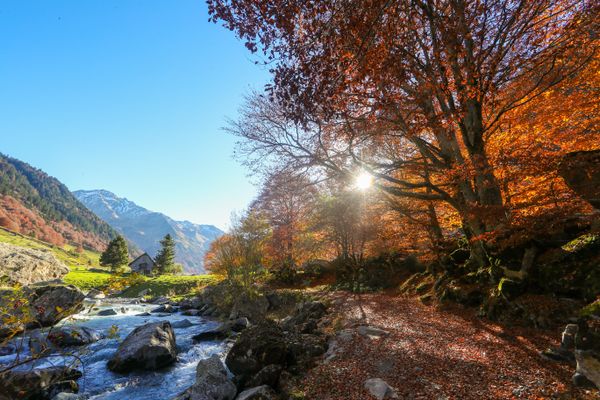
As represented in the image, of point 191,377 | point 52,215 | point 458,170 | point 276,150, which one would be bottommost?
point 191,377

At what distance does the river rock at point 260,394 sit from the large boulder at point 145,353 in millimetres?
5096

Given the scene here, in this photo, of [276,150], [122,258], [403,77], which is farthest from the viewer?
[122,258]

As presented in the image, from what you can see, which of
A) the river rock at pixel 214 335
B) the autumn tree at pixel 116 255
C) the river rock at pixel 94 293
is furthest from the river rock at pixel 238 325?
the autumn tree at pixel 116 255

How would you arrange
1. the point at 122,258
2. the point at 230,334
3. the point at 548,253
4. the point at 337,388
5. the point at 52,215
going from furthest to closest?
the point at 52,215 → the point at 122,258 → the point at 230,334 → the point at 548,253 → the point at 337,388

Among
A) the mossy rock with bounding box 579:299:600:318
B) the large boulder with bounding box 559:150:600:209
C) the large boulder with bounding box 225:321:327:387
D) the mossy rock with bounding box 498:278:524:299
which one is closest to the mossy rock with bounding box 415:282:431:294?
the mossy rock with bounding box 498:278:524:299

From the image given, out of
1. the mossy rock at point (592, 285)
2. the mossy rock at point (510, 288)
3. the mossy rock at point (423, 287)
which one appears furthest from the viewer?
the mossy rock at point (423, 287)

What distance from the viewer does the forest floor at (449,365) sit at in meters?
4.92

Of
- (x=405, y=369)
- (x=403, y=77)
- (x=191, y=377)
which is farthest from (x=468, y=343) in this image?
(x=191, y=377)

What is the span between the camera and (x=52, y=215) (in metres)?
157

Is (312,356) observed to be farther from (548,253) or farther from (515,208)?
(548,253)

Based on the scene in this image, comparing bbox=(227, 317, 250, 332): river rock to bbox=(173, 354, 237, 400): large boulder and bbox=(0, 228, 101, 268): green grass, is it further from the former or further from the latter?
bbox=(0, 228, 101, 268): green grass

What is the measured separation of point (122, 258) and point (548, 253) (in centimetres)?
7082

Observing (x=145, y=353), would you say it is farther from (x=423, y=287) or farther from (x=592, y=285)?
(x=592, y=285)

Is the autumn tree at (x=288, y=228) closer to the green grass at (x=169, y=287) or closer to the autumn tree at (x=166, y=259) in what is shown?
the green grass at (x=169, y=287)
